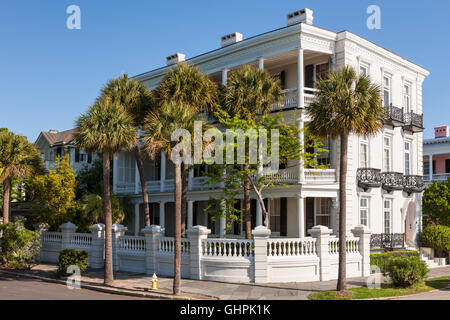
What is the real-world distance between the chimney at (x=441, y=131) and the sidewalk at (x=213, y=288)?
27972mm

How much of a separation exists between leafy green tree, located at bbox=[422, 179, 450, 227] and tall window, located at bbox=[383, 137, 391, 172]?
452cm

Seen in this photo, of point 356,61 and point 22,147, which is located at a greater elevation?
point 356,61

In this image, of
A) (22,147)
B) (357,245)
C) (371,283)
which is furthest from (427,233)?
(22,147)

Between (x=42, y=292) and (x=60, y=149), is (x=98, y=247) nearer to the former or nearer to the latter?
(x=42, y=292)

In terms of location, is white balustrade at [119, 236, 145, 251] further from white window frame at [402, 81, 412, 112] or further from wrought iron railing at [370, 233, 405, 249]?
white window frame at [402, 81, 412, 112]

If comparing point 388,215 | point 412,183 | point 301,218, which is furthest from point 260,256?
point 412,183

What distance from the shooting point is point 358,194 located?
2611cm

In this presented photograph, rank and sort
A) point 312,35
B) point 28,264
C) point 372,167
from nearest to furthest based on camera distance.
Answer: point 28,264 → point 312,35 → point 372,167

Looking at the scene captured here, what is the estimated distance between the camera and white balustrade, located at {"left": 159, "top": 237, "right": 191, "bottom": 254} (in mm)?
20375

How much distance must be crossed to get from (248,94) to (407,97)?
1355cm

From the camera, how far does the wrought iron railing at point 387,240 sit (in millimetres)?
26359

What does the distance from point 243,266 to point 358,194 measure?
9808 mm

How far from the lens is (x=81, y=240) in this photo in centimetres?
2555

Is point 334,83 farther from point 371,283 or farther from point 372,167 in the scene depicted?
point 372,167
